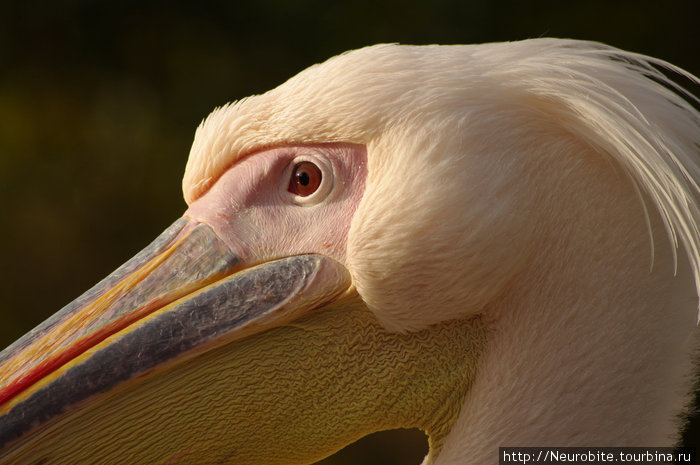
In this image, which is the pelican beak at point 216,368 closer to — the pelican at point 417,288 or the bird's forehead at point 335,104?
the pelican at point 417,288

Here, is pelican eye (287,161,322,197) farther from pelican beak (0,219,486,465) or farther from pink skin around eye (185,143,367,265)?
pelican beak (0,219,486,465)

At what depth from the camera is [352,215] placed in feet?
4.44

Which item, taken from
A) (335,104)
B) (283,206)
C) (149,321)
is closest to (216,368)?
(149,321)

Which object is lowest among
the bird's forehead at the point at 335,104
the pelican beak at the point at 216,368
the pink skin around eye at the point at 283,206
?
the pelican beak at the point at 216,368

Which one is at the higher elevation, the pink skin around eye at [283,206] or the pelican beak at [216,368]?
the pink skin around eye at [283,206]

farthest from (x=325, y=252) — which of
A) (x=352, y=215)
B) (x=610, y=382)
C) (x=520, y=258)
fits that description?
(x=610, y=382)

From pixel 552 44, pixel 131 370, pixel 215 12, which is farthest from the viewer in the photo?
pixel 215 12

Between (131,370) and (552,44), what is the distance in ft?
3.19

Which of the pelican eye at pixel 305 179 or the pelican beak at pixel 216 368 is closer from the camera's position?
the pelican beak at pixel 216 368

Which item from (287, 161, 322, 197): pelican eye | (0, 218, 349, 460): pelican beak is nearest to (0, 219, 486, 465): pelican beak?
(0, 218, 349, 460): pelican beak

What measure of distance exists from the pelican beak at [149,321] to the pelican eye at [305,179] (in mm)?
136

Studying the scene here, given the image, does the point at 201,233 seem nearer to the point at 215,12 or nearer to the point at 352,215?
the point at 352,215

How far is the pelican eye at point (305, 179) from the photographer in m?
1.40

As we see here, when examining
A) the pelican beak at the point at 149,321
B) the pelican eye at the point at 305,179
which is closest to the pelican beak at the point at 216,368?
the pelican beak at the point at 149,321
